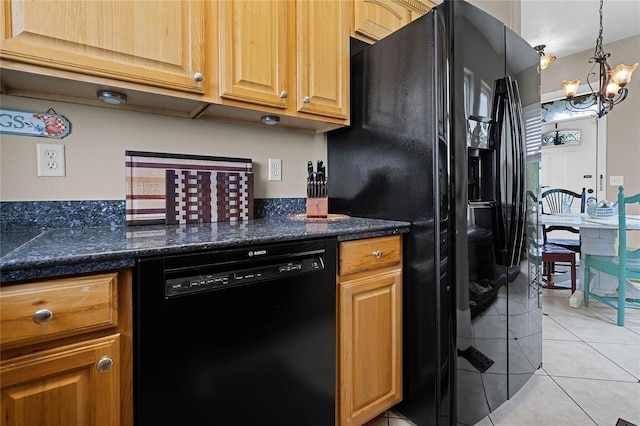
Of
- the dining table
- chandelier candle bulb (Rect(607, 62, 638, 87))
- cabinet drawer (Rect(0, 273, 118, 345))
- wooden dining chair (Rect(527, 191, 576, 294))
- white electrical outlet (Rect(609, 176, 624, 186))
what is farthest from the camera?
white electrical outlet (Rect(609, 176, 624, 186))

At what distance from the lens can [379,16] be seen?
5.82ft

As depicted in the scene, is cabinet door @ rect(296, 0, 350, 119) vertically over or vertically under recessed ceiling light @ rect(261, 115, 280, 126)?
over

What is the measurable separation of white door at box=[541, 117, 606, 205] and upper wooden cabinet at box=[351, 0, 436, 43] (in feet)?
13.1

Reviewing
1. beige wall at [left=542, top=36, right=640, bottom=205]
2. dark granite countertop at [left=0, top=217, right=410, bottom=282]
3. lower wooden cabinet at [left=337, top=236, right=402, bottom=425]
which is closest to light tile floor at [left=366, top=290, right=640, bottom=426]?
lower wooden cabinet at [left=337, top=236, right=402, bottom=425]

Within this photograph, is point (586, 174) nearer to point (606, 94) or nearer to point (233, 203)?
point (606, 94)

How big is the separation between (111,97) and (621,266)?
3.49 metres

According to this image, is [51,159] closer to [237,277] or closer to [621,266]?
[237,277]

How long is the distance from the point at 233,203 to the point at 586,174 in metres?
5.18

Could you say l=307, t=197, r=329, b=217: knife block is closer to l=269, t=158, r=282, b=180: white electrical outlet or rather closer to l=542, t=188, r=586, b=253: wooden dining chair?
l=269, t=158, r=282, b=180: white electrical outlet

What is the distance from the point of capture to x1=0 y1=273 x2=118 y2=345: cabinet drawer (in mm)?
690

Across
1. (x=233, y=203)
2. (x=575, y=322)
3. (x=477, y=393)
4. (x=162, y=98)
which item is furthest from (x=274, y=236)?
(x=575, y=322)

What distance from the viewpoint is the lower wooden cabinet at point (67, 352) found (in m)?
0.70

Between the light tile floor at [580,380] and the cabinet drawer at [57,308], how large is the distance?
1287mm

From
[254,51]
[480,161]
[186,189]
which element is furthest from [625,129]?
[186,189]
